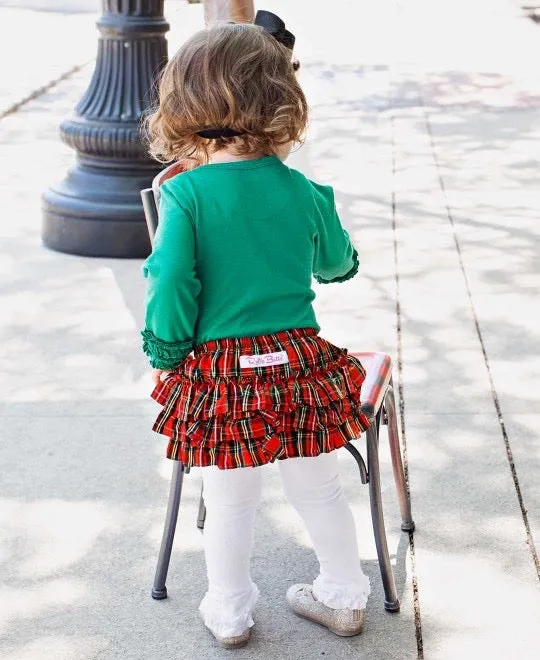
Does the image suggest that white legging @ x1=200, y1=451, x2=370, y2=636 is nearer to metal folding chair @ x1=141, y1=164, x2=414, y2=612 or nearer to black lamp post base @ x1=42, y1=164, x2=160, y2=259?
metal folding chair @ x1=141, y1=164, x2=414, y2=612

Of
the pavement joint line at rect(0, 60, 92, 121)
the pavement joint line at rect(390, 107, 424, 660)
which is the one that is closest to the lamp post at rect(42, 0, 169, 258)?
the pavement joint line at rect(390, 107, 424, 660)

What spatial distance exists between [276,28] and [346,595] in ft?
4.64

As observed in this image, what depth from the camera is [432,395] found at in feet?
14.6

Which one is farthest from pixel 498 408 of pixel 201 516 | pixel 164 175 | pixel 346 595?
pixel 164 175

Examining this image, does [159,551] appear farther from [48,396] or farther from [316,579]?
[48,396]

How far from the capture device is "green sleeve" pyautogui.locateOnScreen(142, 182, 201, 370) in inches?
99.0

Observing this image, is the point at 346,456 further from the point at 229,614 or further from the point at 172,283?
the point at 172,283

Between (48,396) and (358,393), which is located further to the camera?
(48,396)

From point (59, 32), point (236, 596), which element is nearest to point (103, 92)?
point (236, 596)

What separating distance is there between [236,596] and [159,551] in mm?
473

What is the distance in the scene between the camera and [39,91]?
12.6 metres

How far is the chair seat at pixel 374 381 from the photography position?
2.91 m

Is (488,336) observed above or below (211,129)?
below

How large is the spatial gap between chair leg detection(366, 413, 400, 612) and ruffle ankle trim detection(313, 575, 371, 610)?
0.24 ft
